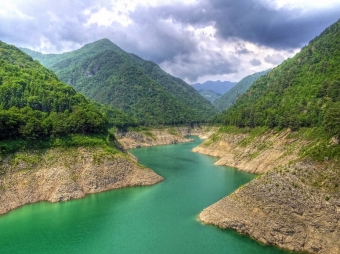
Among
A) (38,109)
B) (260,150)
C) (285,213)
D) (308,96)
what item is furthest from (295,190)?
(38,109)

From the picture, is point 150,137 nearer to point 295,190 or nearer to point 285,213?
point 295,190

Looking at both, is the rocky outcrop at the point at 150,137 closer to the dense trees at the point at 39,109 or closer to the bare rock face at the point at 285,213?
the dense trees at the point at 39,109

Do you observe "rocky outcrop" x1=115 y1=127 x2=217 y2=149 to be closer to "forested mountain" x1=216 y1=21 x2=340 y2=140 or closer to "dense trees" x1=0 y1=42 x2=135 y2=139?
"forested mountain" x1=216 y1=21 x2=340 y2=140

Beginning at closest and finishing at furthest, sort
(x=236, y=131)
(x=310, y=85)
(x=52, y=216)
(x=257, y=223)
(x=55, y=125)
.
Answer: (x=257, y=223) < (x=52, y=216) < (x=55, y=125) < (x=310, y=85) < (x=236, y=131)

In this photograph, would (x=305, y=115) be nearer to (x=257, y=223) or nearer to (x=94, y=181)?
(x=257, y=223)

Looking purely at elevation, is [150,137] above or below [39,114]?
below

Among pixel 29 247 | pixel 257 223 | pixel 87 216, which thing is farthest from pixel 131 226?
pixel 257 223
